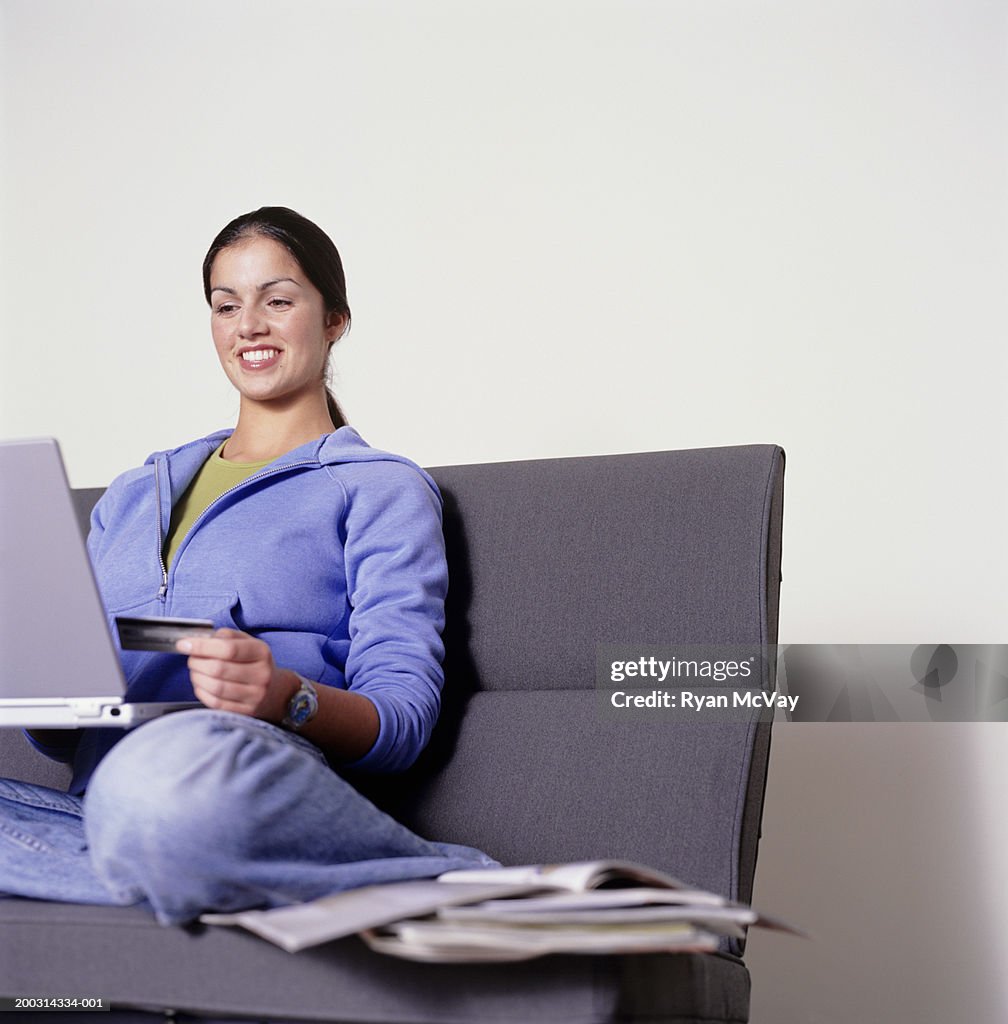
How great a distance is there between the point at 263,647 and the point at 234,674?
42 mm

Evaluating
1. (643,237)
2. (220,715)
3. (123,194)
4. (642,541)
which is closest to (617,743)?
(642,541)

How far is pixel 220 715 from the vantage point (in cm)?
105

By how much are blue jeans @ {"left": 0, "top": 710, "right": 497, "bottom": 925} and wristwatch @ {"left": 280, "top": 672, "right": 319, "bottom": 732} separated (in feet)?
0.30

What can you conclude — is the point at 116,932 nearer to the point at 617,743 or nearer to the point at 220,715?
the point at 220,715

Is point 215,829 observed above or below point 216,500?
below

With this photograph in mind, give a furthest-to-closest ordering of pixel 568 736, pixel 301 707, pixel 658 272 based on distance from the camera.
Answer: pixel 658 272, pixel 568 736, pixel 301 707

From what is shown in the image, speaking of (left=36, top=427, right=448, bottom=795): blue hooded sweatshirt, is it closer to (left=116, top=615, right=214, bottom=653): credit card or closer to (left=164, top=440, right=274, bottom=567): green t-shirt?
(left=164, top=440, right=274, bottom=567): green t-shirt

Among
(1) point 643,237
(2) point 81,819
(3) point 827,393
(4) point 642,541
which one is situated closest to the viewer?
(2) point 81,819

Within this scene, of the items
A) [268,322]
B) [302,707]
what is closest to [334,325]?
[268,322]

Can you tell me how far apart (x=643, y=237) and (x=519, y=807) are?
1269 millimetres

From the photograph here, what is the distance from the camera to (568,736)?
1.47m

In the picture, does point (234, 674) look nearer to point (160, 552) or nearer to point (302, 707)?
point (302, 707)

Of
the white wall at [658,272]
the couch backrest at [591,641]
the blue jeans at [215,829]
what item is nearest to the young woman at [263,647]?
the blue jeans at [215,829]

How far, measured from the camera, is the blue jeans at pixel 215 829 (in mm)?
958
